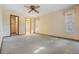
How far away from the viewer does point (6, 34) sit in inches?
77.2

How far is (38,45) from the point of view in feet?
6.42

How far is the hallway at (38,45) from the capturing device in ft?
6.28

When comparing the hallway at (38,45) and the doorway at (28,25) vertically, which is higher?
the doorway at (28,25)

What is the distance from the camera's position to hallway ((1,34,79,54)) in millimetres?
1914

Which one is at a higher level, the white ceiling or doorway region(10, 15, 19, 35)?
the white ceiling

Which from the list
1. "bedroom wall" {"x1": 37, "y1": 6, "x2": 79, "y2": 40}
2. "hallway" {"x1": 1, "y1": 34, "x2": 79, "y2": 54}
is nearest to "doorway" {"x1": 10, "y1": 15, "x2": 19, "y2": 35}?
"hallway" {"x1": 1, "y1": 34, "x2": 79, "y2": 54}

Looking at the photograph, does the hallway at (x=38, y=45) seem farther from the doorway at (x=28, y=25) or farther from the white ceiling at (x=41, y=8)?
the white ceiling at (x=41, y=8)

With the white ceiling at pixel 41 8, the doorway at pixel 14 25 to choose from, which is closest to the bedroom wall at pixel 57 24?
the white ceiling at pixel 41 8

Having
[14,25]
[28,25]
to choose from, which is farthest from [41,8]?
[14,25]

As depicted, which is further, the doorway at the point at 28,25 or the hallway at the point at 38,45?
the doorway at the point at 28,25

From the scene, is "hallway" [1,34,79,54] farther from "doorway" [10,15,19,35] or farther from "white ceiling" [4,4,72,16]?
"white ceiling" [4,4,72,16]
